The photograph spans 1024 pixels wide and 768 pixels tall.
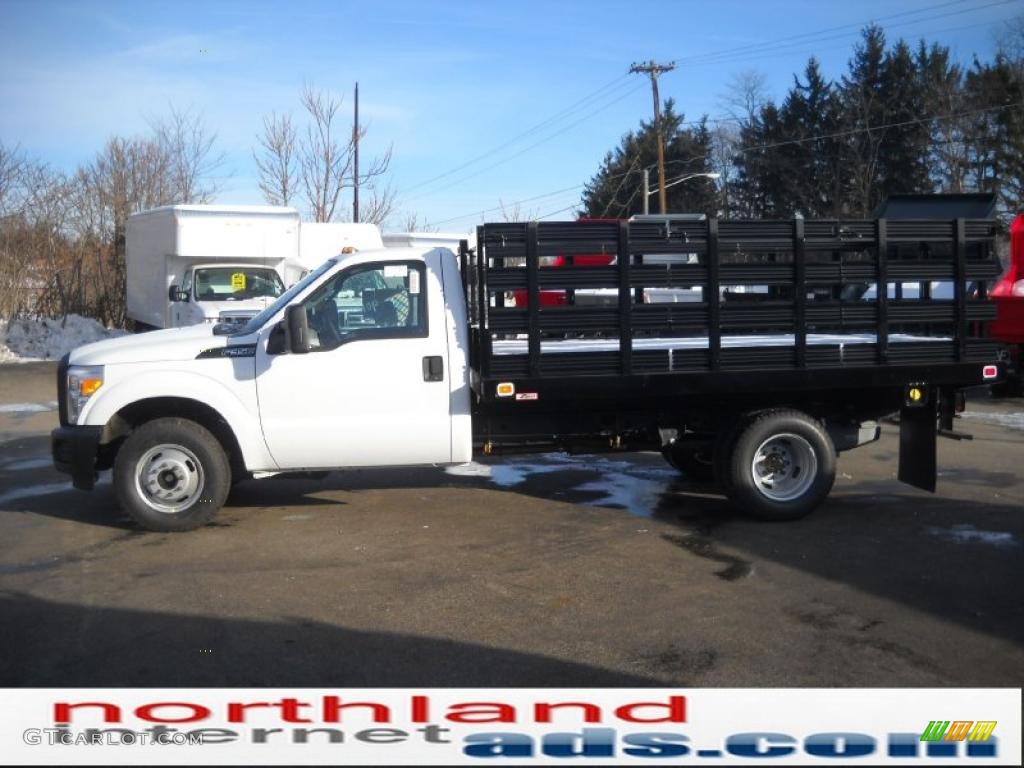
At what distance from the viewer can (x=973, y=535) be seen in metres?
7.46

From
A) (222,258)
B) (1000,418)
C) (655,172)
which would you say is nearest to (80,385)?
(1000,418)

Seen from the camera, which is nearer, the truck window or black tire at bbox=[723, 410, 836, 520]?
the truck window

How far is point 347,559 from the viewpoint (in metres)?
6.91

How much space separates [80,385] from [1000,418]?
1173cm

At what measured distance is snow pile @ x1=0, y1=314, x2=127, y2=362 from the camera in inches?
1014

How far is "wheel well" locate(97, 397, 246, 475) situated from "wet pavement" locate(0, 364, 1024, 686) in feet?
2.05

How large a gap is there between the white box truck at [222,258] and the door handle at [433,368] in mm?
10681

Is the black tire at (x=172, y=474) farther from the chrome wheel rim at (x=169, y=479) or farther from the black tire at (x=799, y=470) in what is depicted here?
the black tire at (x=799, y=470)

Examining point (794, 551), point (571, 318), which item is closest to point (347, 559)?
point (571, 318)

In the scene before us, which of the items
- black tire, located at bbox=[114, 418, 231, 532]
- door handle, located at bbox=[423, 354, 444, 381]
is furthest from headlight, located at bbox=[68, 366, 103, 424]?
door handle, located at bbox=[423, 354, 444, 381]

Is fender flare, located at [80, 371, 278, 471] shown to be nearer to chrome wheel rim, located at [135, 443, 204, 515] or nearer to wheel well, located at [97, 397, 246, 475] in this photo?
wheel well, located at [97, 397, 246, 475]

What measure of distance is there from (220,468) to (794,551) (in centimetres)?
421

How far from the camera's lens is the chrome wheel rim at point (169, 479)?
7.50 m

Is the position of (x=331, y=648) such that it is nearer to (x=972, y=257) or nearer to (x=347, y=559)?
(x=347, y=559)
